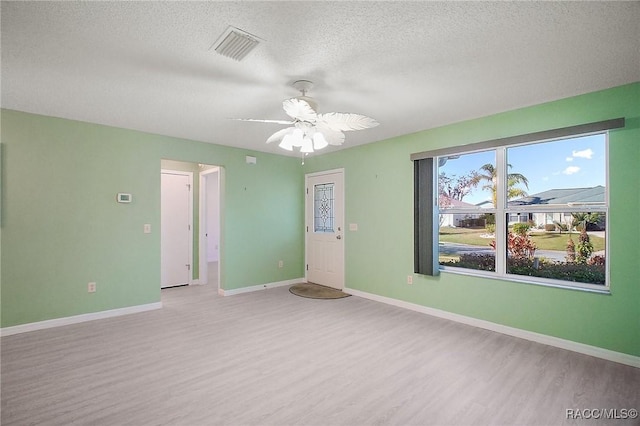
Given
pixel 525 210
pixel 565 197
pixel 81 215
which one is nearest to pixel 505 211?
pixel 525 210

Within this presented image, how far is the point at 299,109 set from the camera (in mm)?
2398

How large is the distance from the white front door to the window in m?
1.64

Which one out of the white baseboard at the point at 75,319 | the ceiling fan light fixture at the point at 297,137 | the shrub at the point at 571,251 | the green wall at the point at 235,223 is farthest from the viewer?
the white baseboard at the point at 75,319

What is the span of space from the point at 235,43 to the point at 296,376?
258 centimetres

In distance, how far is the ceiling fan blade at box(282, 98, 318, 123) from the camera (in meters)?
2.30

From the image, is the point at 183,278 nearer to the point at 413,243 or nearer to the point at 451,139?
the point at 413,243

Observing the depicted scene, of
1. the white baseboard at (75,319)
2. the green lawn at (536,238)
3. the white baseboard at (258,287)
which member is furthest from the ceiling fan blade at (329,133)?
the white baseboard at (75,319)

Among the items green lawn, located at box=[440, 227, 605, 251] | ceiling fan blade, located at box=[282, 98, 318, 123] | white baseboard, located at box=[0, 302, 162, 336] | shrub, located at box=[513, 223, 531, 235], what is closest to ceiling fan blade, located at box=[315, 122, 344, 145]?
ceiling fan blade, located at box=[282, 98, 318, 123]

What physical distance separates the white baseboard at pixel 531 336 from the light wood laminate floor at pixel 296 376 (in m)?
0.09

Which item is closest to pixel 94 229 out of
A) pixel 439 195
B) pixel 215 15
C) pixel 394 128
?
pixel 215 15

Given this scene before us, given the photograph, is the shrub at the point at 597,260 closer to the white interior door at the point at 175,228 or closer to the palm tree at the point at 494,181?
the palm tree at the point at 494,181

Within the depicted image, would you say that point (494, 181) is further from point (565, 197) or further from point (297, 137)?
point (297, 137)

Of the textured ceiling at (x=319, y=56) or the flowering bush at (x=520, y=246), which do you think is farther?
the flowering bush at (x=520, y=246)

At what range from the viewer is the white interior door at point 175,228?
18.8 feet
